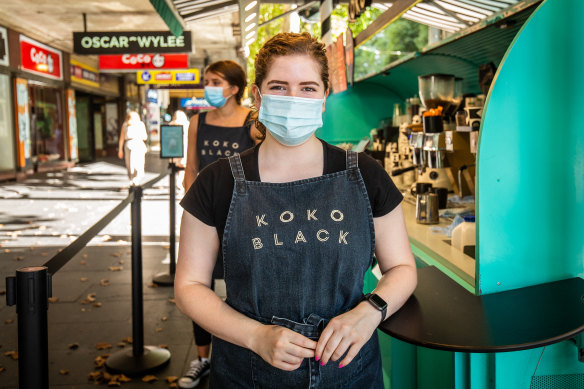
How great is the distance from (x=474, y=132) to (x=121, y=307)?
10.8 ft

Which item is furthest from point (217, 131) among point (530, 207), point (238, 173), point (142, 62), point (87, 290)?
point (142, 62)

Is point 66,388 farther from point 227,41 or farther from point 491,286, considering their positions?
point 227,41

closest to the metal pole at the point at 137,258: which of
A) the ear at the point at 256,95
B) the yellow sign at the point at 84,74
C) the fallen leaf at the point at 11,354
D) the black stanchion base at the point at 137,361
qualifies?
the black stanchion base at the point at 137,361

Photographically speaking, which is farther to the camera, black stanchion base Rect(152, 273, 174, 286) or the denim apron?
black stanchion base Rect(152, 273, 174, 286)

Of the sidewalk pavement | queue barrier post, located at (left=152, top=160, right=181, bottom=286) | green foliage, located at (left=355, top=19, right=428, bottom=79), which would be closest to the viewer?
the sidewalk pavement

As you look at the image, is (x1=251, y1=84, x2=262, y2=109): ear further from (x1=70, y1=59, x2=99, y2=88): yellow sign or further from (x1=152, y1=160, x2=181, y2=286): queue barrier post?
(x1=70, y1=59, x2=99, y2=88): yellow sign

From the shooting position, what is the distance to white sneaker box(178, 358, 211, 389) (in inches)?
128

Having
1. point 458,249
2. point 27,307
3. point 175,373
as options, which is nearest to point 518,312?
point 458,249

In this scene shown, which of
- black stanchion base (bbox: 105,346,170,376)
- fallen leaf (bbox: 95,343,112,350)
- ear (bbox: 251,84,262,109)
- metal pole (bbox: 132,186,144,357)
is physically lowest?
fallen leaf (bbox: 95,343,112,350)

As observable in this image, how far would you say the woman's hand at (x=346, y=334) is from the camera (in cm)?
137

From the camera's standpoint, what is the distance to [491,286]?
185cm

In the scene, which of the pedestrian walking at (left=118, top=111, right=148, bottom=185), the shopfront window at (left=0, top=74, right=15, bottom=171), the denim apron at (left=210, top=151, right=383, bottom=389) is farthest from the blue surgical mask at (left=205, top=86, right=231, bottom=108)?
the shopfront window at (left=0, top=74, right=15, bottom=171)

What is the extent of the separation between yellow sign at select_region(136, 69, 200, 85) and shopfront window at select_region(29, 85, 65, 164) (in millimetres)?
3267

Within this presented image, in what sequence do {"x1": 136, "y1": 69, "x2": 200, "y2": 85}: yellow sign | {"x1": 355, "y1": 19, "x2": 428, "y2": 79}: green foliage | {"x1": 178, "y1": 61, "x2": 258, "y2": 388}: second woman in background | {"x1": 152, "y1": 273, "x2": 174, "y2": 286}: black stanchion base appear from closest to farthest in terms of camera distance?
{"x1": 178, "y1": 61, "x2": 258, "y2": 388}: second woman in background → {"x1": 152, "y1": 273, "x2": 174, "y2": 286}: black stanchion base → {"x1": 136, "y1": 69, "x2": 200, "y2": 85}: yellow sign → {"x1": 355, "y1": 19, "x2": 428, "y2": 79}: green foliage
